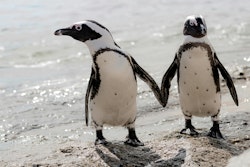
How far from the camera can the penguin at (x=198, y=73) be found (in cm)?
471

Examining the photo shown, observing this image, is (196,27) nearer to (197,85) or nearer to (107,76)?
(197,85)

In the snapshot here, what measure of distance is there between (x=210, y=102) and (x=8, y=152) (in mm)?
1778

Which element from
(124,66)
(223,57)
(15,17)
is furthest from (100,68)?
(15,17)

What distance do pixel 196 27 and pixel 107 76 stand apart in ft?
2.58

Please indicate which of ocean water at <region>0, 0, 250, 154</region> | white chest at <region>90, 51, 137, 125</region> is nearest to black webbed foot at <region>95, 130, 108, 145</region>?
white chest at <region>90, 51, 137, 125</region>

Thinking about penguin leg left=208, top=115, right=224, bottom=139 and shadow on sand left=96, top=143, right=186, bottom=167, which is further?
penguin leg left=208, top=115, right=224, bottom=139

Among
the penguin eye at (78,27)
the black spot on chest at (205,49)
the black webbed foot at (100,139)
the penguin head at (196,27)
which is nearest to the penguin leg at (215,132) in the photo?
the black spot on chest at (205,49)

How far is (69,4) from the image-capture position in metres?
23.7

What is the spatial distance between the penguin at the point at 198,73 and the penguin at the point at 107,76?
14.1 inches

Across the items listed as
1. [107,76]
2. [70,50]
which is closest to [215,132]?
[107,76]

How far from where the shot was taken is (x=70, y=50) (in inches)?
516

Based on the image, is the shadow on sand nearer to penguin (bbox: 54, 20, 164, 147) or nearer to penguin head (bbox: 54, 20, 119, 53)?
penguin (bbox: 54, 20, 164, 147)

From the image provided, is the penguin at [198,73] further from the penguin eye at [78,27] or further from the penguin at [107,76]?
the penguin eye at [78,27]

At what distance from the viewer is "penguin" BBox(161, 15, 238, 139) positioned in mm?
4711
